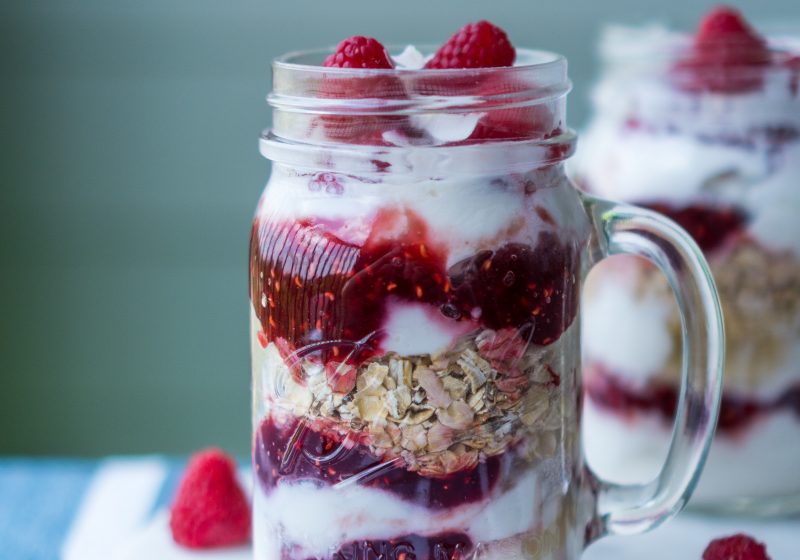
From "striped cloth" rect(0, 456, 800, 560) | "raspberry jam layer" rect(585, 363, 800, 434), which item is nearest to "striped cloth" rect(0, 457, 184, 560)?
"striped cloth" rect(0, 456, 800, 560)

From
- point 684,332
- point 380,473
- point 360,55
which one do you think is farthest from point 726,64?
point 380,473

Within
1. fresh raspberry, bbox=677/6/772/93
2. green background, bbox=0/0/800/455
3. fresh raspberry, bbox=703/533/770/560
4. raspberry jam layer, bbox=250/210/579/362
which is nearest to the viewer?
raspberry jam layer, bbox=250/210/579/362

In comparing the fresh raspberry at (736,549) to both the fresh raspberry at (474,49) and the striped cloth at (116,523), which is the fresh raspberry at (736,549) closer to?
the striped cloth at (116,523)

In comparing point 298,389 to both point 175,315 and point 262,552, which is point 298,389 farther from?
point 175,315

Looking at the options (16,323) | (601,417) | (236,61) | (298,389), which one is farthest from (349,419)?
(16,323)

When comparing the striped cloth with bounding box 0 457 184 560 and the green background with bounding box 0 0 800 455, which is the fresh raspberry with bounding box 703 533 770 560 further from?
the green background with bounding box 0 0 800 455
